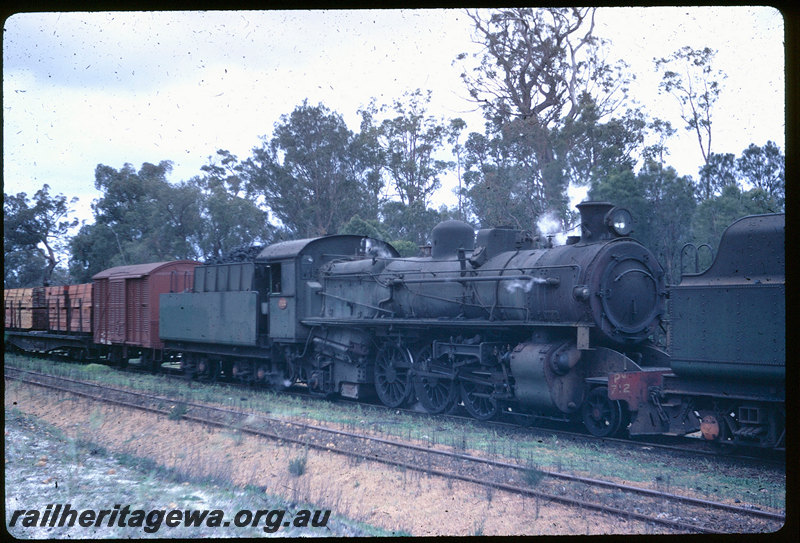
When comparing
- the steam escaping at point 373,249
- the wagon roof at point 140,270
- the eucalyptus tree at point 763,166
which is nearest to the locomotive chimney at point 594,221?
the steam escaping at point 373,249

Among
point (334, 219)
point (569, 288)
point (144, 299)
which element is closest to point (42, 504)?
point (569, 288)

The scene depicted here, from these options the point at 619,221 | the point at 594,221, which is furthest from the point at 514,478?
the point at 619,221

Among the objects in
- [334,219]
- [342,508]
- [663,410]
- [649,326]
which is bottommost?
[342,508]

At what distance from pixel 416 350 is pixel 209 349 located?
743cm

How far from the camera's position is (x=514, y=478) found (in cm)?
827

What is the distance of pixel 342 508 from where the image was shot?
748 centimetres

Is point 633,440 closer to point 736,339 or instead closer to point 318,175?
point 736,339

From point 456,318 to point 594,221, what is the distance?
3.18 m

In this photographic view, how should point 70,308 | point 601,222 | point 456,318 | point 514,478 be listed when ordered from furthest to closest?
1. point 70,308
2. point 456,318
3. point 601,222
4. point 514,478

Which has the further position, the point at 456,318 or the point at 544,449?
the point at 456,318

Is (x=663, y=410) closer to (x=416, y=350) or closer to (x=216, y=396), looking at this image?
(x=416, y=350)

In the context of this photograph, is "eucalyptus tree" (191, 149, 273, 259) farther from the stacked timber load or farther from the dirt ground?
the dirt ground

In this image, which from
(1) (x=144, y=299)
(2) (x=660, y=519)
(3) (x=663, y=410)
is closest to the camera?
(2) (x=660, y=519)

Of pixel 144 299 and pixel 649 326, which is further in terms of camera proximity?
pixel 144 299
